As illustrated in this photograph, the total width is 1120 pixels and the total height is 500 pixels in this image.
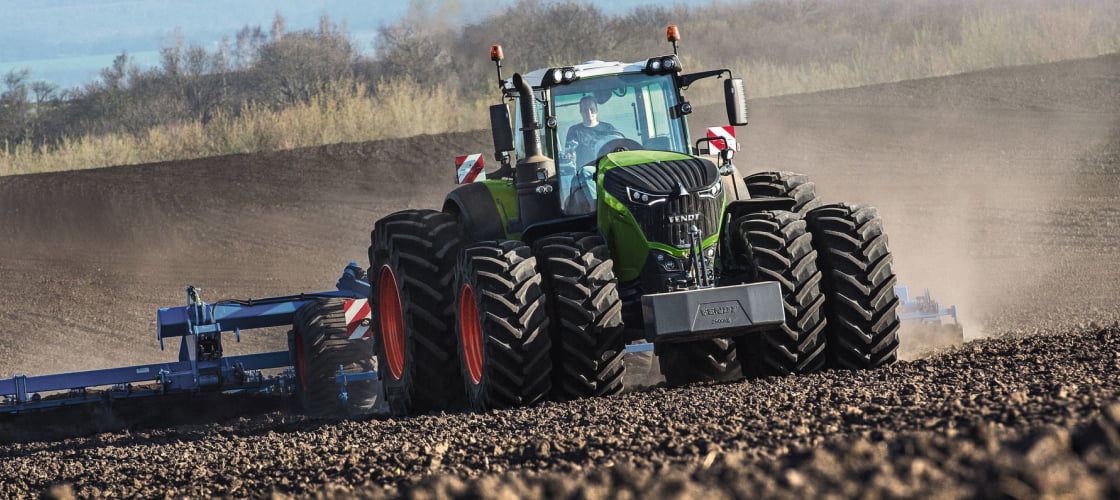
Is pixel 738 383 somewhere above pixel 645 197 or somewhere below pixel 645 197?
below

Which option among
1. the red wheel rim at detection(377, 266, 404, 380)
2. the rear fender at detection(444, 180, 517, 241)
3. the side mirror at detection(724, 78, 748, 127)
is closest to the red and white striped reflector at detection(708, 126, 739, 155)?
the side mirror at detection(724, 78, 748, 127)

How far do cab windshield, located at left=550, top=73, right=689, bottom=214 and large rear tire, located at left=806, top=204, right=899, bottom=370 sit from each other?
151cm

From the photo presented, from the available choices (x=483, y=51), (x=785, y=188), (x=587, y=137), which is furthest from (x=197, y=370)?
(x=483, y=51)

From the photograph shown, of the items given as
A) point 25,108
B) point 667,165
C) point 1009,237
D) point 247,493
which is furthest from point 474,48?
point 247,493

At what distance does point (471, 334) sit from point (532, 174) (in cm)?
119

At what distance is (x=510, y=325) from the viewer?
788 centimetres

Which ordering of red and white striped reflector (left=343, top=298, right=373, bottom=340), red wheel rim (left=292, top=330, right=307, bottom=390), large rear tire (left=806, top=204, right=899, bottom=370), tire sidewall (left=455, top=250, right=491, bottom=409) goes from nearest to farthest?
tire sidewall (left=455, top=250, right=491, bottom=409), large rear tire (left=806, top=204, right=899, bottom=370), red and white striped reflector (left=343, top=298, right=373, bottom=340), red wheel rim (left=292, top=330, right=307, bottom=390)

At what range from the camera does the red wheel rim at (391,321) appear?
10266 mm

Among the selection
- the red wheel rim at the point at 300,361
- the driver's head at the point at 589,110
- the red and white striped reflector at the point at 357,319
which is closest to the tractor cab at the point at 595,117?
the driver's head at the point at 589,110

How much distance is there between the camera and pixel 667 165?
8422 mm

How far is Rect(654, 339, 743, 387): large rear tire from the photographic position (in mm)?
9211

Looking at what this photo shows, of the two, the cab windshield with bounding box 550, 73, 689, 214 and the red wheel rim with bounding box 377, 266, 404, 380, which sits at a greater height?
the cab windshield with bounding box 550, 73, 689, 214

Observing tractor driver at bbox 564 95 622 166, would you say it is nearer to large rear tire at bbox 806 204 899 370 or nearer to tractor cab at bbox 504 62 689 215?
tractor cab at bbox 504 62 689 215

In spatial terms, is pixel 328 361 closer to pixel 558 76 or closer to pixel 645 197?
pixel 558 76
